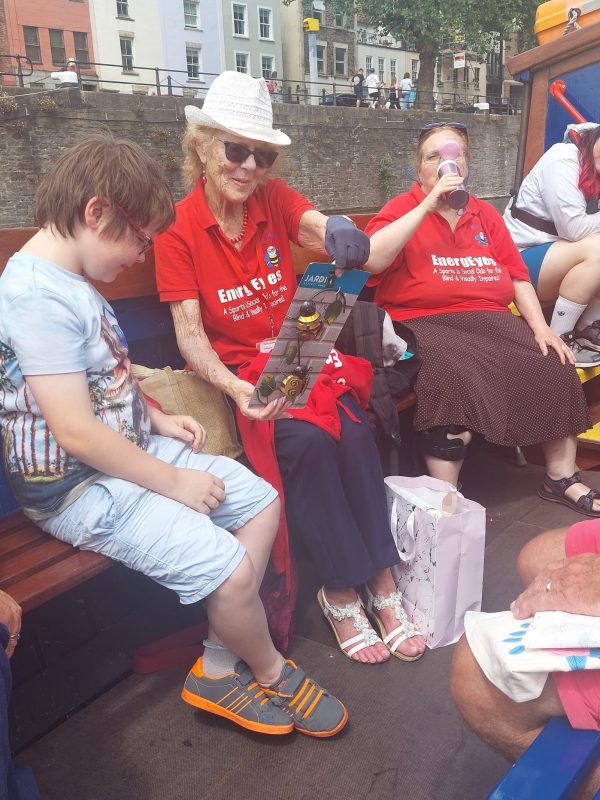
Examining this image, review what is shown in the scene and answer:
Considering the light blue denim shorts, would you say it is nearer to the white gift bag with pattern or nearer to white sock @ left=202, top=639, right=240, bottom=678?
white sock @ left=202, top=639, right=240, bottom=678

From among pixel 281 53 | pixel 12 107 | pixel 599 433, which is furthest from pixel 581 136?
pixel 281 53

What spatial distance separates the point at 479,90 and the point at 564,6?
4513 cm

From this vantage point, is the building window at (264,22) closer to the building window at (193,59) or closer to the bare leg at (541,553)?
the building window at (193,59)

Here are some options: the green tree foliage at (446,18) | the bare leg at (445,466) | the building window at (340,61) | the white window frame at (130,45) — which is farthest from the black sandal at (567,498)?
the building window at (340,61)

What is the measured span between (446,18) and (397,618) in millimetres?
30681

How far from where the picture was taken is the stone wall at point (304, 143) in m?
15.9

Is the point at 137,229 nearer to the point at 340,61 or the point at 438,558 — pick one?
the point at 438,558

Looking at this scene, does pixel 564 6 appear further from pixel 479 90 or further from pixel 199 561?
pixel 479 90

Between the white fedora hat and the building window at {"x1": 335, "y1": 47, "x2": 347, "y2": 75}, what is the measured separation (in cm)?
4299

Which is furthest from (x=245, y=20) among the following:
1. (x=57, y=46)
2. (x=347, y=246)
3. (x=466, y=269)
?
(x=347, y=246)

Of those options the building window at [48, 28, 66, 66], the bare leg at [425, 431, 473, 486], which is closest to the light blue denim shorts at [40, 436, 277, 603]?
the bare leg at [425, 431, 473, 486]

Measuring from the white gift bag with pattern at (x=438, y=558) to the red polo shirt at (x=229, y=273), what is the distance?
74 cm

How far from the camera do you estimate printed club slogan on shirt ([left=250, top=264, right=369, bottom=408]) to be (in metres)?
1.90

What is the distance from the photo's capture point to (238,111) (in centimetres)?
238
